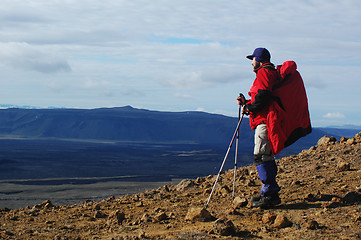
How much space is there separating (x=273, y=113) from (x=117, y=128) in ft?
545

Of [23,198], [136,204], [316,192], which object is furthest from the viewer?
[23,198]

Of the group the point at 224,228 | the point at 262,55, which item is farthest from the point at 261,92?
the point at 224,228

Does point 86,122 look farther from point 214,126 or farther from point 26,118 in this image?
point 214,126

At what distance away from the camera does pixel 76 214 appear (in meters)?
6.74

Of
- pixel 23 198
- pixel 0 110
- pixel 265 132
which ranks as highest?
pixel 0 110

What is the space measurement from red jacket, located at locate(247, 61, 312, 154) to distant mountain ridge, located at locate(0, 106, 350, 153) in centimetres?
13931

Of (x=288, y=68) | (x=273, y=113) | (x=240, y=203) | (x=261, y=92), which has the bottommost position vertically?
(x=240, y=203)

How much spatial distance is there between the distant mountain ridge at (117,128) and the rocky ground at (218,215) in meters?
138

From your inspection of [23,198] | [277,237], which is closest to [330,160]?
[277,237]

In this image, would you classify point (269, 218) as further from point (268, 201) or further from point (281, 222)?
point (268, 201)

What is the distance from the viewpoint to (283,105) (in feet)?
18.5

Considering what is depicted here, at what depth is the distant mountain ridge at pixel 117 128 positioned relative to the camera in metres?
158

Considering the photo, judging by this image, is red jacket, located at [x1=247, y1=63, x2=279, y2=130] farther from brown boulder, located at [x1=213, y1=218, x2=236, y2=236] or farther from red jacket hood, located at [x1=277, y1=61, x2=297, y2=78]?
brown boulder, located at [x1=213, y1=218, x2=236, y2=236]

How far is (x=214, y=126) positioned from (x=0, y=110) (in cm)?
8916
